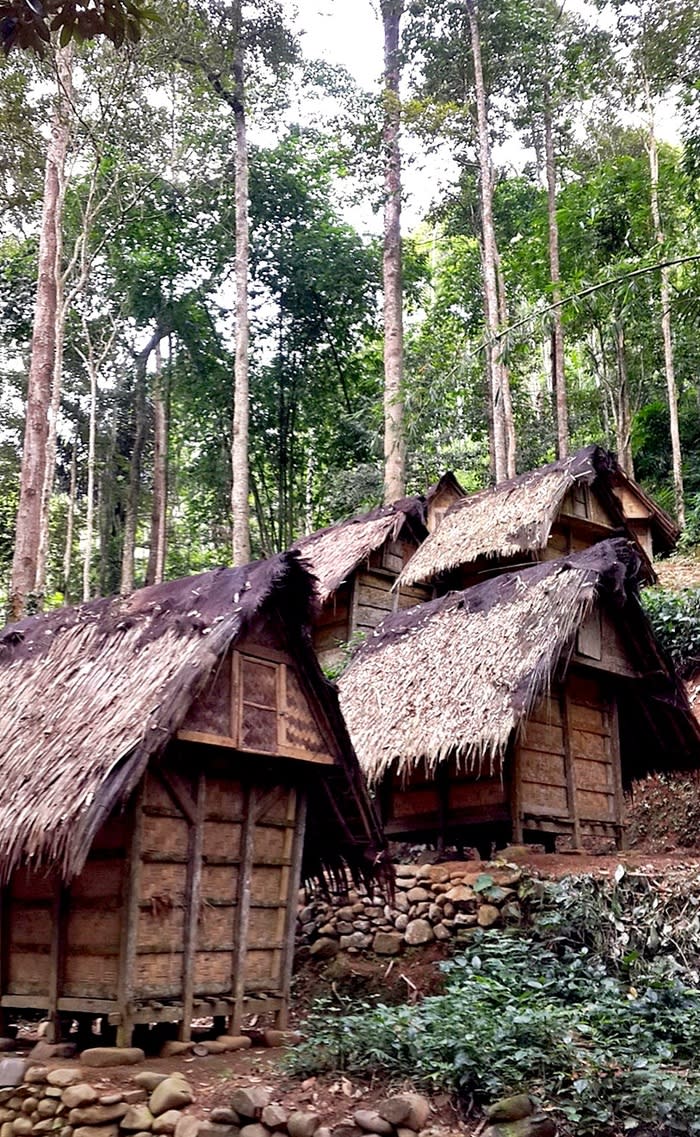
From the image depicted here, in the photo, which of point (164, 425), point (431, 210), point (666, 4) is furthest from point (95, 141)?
point (666, 4)

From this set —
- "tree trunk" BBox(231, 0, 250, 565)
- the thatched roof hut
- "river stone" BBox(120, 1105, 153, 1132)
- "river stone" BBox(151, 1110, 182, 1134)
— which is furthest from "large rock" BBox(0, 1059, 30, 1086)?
"tree trunk" BBox(231, 0, 250, 565)

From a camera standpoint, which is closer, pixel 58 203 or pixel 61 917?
pixel 61 917

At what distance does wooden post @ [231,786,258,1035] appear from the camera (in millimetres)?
7973

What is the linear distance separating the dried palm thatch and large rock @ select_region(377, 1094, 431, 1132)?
12172 mm

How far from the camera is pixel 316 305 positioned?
28.9 metres

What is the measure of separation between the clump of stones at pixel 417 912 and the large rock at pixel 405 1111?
3.68 m

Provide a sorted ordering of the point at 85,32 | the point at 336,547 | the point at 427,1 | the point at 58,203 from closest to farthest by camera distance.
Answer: the point at 85,32
the point at 58,203
the point at 336,547
the point at 427,1

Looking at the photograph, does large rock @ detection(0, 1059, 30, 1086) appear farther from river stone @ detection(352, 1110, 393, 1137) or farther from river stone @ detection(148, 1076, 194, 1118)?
river stone @ detection(352, 1110, 393, 1137)

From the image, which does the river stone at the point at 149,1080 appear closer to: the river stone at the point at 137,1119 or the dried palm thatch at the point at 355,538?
the river stone at the point at 137,1119

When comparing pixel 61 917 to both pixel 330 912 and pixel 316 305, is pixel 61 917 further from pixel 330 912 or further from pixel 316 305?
pixel 316 305

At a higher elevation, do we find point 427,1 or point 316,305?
point 427,1

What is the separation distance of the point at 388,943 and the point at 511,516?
944 cm

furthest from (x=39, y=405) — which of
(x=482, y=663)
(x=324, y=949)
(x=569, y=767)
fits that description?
(x=569, y=767)

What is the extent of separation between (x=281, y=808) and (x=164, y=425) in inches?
802
